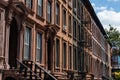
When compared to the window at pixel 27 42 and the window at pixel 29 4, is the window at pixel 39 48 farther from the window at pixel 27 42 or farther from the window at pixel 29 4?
the window at pixel 29 4

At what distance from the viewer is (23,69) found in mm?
16641

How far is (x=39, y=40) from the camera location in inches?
885

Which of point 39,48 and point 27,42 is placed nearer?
point 27,42

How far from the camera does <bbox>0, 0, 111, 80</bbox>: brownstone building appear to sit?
53.3 feet

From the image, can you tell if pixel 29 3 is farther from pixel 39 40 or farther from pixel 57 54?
pixel 57 54

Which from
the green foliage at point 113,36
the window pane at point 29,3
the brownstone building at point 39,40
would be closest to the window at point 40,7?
the brownstone building at point 39,40

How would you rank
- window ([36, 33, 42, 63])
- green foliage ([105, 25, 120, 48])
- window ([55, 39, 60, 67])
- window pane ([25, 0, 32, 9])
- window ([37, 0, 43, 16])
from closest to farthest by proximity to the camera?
window pane ([25, 0, 32, 9]), window ([36, 33, 42, 63]), window ([37, 0, 43, 16]), window ([55, 39, 60, 67]), green foliage ([105, 25, 120, 48])

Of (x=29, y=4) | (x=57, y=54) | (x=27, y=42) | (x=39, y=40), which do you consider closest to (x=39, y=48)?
(x=39, y=40)

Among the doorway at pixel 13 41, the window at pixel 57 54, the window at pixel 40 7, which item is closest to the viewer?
the doorway at pixel 13 41

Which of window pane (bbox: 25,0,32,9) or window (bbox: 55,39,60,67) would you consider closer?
window pane (bbox: 25,0,32,9)

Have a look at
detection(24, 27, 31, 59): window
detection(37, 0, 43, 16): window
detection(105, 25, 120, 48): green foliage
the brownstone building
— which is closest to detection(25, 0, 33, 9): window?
the brownstone building

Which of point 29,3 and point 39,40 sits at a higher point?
point 29,3

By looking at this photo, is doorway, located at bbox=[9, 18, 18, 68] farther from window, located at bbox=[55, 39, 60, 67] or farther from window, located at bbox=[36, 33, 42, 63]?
window, located at bbox=[55, 39, 60, 67]

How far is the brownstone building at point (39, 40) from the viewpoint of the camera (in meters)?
16.2
